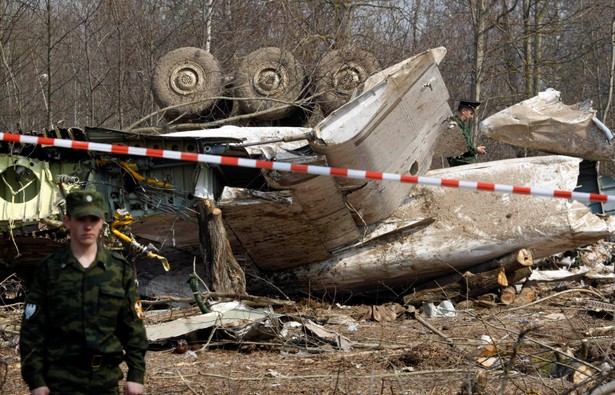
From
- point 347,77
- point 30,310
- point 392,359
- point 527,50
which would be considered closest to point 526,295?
point 392,359

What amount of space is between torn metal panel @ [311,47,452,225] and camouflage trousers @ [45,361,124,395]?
432cm

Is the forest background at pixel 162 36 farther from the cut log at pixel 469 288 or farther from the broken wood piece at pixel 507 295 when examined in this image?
the broken wood piece at pixel 507 295

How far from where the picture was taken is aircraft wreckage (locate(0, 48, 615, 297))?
25.9 ft

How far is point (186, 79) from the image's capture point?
11.9 m

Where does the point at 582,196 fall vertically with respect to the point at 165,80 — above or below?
below

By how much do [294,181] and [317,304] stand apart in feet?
6.21

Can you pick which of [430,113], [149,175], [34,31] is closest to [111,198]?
[149,175]

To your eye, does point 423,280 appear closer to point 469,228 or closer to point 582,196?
point 469,228

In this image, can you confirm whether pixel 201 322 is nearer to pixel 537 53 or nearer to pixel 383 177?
pixel 383 177

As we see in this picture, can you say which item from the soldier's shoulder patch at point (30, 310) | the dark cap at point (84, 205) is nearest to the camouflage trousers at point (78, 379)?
the soldier's shoulder patch at point (30, 310)

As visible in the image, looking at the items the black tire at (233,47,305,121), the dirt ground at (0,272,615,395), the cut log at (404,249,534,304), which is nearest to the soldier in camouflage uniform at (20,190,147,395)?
the dirt ground at (0,272,615,395)

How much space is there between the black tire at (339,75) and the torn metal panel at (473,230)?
2.58 meters

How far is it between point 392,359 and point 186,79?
692 cm

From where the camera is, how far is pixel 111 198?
28.0 feet
